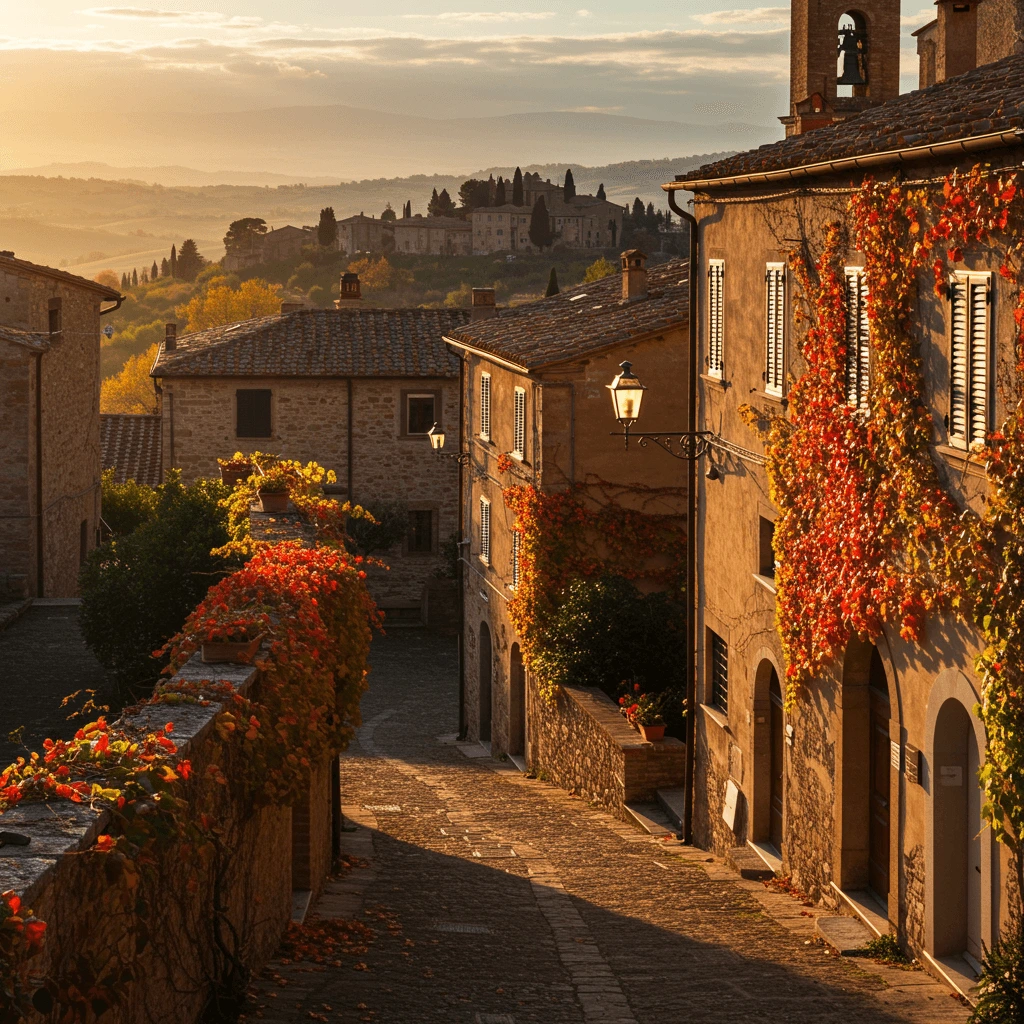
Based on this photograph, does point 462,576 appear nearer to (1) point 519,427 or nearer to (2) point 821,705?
(1) point 519,427

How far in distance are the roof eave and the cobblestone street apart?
202 inches

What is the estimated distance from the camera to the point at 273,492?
655 inches

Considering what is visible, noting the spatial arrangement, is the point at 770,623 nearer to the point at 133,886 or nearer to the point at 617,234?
the point at 133,886

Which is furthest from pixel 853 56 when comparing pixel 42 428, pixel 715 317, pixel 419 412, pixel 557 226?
pixel 557 226

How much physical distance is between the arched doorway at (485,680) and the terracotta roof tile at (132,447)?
21395mm

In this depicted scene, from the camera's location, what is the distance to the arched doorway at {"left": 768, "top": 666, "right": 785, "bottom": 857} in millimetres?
13453

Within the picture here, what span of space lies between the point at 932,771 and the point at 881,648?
1161 mm

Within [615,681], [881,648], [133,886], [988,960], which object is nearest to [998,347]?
[881,648]

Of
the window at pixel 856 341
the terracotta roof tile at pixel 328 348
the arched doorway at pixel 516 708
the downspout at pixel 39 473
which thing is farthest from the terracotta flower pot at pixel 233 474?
the terracotta roof tile at pixel 328 348

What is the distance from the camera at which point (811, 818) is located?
39.4 feet

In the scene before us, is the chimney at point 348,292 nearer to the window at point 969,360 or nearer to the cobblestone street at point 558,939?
the cobblestone street at point 558,939

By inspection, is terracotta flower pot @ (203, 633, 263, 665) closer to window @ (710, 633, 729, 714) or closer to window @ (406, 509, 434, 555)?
window @ (710, 633, 729, 714)

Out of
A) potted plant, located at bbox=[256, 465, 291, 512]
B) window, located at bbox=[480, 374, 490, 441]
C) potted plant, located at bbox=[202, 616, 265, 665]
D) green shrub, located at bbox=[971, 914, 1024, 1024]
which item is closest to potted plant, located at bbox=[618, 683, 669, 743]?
potted plant, located at bbox=[256, 465, 291, 512]

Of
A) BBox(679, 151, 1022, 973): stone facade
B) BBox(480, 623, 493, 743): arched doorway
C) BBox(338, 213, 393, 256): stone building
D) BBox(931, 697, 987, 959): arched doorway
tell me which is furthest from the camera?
BBox(338, 213, 393, 256): stone building
